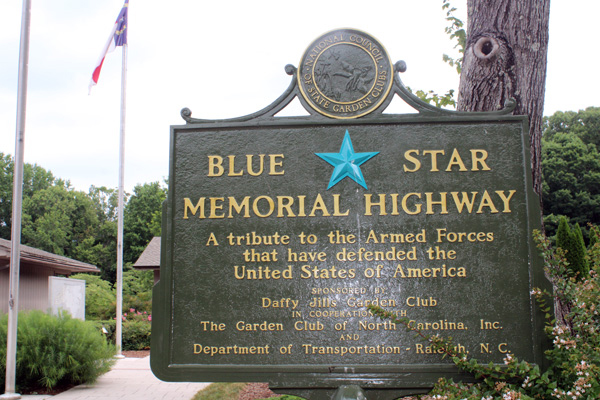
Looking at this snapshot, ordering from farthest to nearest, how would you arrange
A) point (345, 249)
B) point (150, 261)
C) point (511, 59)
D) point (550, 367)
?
1. point (150, 261)
2. point (511, 59)
3. point (345, 249)
4. point (550, 367)

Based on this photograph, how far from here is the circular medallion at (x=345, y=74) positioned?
3.57 meters

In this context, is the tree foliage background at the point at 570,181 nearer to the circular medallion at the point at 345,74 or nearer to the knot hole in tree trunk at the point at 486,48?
the knot hole in tree trunk at the point at 486,48

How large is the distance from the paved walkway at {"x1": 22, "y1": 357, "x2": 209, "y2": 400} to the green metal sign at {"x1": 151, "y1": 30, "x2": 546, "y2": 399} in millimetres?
5930

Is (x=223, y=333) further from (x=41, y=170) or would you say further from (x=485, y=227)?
(x=41, y=170)

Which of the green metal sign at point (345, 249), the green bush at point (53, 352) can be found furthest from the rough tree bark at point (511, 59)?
the green bush at point (53, 352)

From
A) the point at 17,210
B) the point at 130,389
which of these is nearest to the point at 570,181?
the point at 130,389

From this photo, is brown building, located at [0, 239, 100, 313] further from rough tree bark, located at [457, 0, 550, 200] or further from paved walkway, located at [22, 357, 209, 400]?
rough tree bark, located at [457, 0, 550, 200]

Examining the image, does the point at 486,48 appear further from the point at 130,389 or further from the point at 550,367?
the point at 130,389

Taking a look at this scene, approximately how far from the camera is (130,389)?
380 inches

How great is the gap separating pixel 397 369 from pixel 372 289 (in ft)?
1.75

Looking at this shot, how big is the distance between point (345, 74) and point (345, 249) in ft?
4.17

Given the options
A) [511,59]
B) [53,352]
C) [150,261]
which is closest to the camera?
[511,59]

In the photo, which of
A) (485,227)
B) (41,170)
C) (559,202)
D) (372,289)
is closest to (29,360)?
(372,289)

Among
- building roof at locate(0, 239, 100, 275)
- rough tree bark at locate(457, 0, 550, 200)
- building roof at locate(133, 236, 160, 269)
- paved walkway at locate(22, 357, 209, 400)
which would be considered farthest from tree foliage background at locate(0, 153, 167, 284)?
rough tree bark at locate(457, 0, 550, 200)
